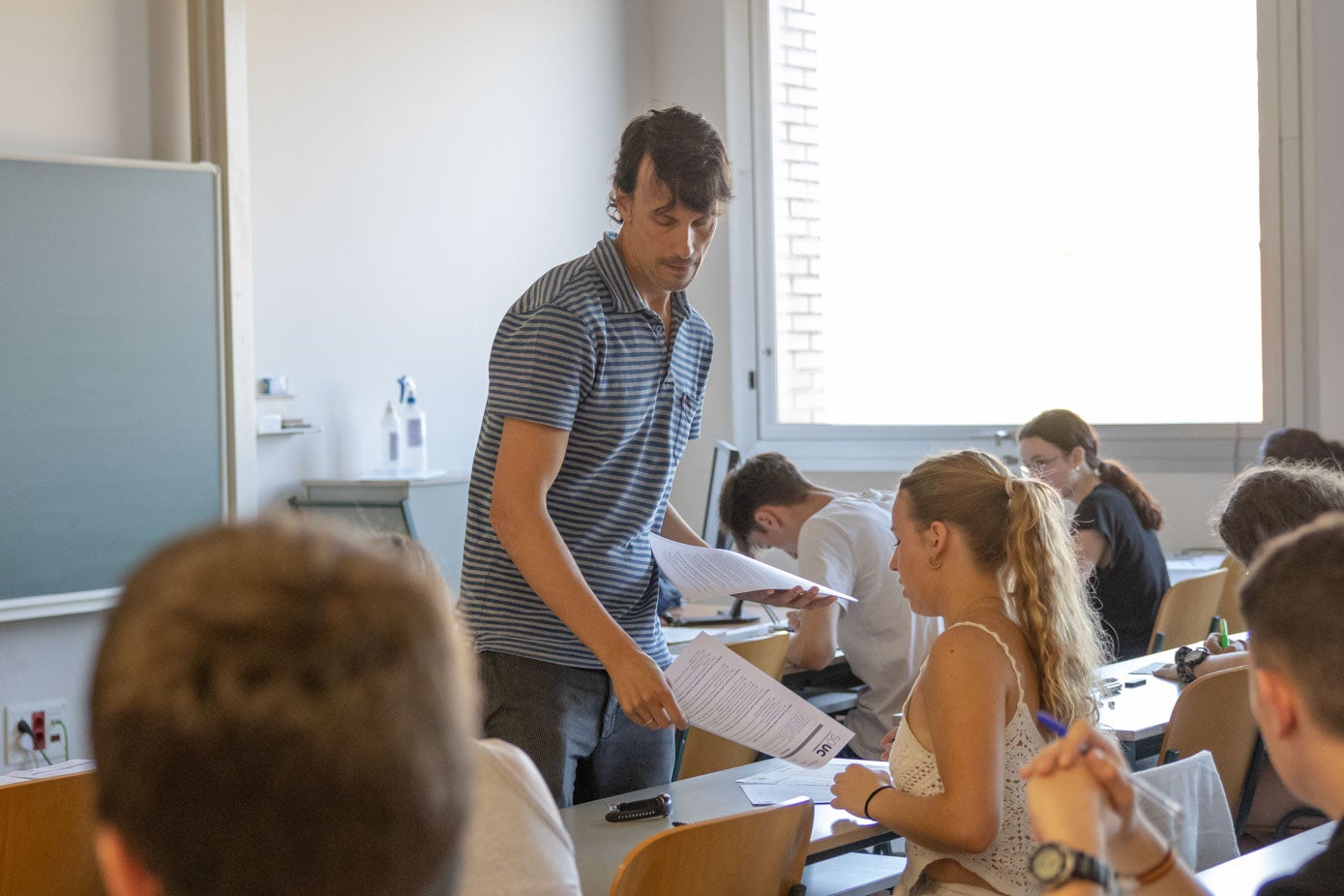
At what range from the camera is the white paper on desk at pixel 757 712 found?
2.07m

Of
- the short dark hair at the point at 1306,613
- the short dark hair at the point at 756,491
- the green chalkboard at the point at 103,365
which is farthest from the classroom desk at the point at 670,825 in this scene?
the green chalkboard at the point at 103,365

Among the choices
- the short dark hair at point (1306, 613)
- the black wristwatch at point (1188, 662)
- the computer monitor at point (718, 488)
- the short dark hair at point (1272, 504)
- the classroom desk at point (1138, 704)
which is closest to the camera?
the short dark hair at point (1306, 613)

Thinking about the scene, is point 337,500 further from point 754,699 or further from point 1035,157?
point 1035,157

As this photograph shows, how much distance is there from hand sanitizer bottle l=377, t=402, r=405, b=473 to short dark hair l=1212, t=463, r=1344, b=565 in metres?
2.81

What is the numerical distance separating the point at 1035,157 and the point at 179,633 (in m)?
5.08

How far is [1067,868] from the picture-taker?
0.98 metres

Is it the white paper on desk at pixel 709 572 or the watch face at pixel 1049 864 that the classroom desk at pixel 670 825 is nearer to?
the white paper on desk at pixel 709 572

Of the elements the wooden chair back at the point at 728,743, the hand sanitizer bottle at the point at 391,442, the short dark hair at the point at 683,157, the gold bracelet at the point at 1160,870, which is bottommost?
the wooden chair back at the point at 728,743

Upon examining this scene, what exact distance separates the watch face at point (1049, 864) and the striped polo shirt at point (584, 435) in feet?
3.51

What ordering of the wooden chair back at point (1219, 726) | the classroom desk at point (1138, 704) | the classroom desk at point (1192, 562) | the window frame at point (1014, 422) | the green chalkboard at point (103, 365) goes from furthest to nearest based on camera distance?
the window frame at point (1014, 422) < the classroom desk at point (1192, 562) < the green chalkboard at point (103, 365) < the classroom desk at point (1138, 704) < the wooden chair back at point (1219, 726)

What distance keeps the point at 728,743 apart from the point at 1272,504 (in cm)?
124

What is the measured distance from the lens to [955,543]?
6.92 ft

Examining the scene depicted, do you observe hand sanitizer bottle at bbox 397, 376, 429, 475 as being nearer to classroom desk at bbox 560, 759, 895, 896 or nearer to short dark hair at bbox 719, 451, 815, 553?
short dark hair at bbox 719, 451, 815, 553

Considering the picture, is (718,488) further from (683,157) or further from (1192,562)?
(683,157)
